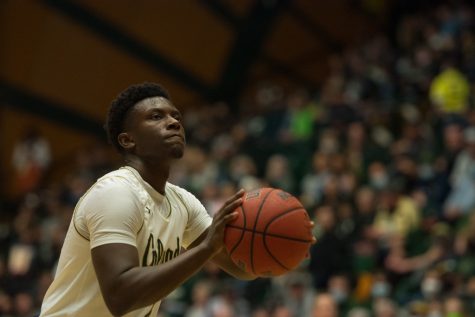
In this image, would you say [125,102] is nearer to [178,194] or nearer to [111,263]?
[178,194]

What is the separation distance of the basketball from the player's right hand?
4cm

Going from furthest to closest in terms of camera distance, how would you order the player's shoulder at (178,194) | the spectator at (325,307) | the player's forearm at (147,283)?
the spectator at (325,307) < the player's shoulder at (178,194) < the player's forearm at (147,283)

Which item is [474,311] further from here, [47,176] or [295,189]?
[47,176]

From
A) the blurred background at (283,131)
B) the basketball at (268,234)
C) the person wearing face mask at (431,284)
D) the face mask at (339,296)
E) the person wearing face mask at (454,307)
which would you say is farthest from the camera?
the blurred background at (283,131)

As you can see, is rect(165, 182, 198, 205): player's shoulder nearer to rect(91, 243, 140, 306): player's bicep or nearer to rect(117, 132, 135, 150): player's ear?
rect(117, 132, 135, 150): player's ear

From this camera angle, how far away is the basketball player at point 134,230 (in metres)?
3.45

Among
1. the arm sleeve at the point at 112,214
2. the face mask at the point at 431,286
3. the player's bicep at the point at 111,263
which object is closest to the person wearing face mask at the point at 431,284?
the face mask at the point at 431,286

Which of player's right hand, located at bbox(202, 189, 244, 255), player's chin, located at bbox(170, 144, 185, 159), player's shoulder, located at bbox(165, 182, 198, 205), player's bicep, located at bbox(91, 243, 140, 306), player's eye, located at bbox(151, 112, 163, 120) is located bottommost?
player's bicep, located at bbox(91, 243, 140, 306)

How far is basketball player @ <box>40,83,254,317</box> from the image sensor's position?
3.45 meters

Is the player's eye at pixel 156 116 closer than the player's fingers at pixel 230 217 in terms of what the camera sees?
No

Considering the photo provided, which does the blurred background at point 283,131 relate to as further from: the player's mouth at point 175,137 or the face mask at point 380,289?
the player's mouth at point 175,137

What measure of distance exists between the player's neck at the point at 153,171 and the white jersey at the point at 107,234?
3 cm

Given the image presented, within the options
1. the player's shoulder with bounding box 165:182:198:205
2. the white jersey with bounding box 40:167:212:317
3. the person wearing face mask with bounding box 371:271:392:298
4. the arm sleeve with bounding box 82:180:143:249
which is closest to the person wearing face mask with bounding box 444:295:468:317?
the person wearing face mask with bounding box 371:271:392:298

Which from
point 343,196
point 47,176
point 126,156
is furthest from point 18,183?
point 126,156
